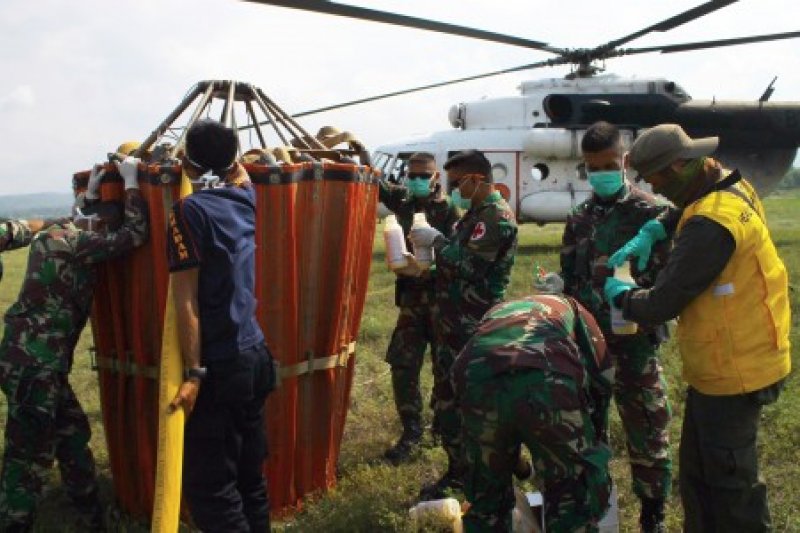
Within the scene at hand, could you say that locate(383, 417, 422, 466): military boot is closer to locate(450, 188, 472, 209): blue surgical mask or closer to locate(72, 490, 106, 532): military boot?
locate(450, 188, 472, 209): blue surgical mask

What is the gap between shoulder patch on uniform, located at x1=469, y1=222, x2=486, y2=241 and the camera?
380 cm

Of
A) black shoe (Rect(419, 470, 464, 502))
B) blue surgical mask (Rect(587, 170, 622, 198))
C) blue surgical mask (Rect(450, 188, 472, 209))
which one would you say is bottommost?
black shoe (Rect(419, 470, 464, 502))

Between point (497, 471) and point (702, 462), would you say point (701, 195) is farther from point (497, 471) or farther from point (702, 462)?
point (497, 471)

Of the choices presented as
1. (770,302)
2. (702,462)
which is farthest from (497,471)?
(770,302)

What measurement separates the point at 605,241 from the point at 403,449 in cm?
197

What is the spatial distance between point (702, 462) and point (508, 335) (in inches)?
42.8

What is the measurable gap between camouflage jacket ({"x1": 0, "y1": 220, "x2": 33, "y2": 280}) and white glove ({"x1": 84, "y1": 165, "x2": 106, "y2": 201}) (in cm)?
35

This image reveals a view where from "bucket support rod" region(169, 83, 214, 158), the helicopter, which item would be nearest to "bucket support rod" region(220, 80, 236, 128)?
"bucket support rod" region(169, 83, 214, 158)

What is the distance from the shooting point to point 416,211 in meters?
5.09

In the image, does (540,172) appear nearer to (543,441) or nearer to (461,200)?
(461,200)

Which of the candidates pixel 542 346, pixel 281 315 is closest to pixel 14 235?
pixel 281 315

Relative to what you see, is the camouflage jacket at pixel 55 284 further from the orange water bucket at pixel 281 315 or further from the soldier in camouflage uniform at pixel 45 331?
the orange water bucket at pixel 281 315

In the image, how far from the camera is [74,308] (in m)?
3.69

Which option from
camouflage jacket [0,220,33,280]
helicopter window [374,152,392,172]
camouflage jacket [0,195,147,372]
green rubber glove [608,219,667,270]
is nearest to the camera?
green rubber glove [608,219,667,270]
